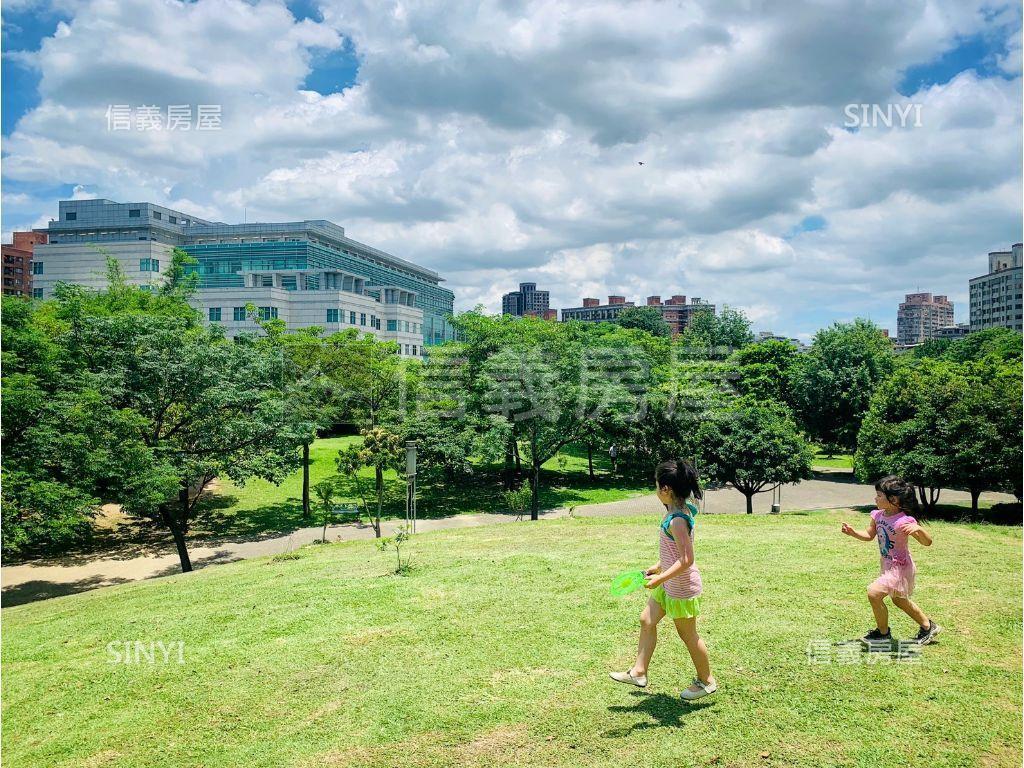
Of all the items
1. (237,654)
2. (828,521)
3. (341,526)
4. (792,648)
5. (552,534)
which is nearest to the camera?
(792,648)

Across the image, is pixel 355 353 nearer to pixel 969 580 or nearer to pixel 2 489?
pixel 2 489

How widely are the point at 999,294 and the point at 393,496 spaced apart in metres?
119

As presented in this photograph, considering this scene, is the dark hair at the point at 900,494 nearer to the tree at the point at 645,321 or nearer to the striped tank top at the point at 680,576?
the striped tank top at the point at 680,576

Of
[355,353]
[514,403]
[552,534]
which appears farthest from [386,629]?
[355,353]

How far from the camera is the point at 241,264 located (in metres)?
71.3

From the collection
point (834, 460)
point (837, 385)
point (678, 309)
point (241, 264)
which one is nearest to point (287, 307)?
point (241, 264)

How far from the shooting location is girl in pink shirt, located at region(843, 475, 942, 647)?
246 inches

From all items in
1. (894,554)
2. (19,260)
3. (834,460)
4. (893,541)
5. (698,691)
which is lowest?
(834,460)

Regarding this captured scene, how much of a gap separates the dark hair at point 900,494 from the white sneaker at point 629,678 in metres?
2.97

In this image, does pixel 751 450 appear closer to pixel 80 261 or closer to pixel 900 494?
pixel 900 494

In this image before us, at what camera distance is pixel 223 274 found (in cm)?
7138

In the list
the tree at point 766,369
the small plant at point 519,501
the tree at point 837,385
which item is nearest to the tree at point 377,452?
the small plant at point 519,501

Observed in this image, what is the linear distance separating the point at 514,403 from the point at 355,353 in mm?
9446

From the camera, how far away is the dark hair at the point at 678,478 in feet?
17.3
